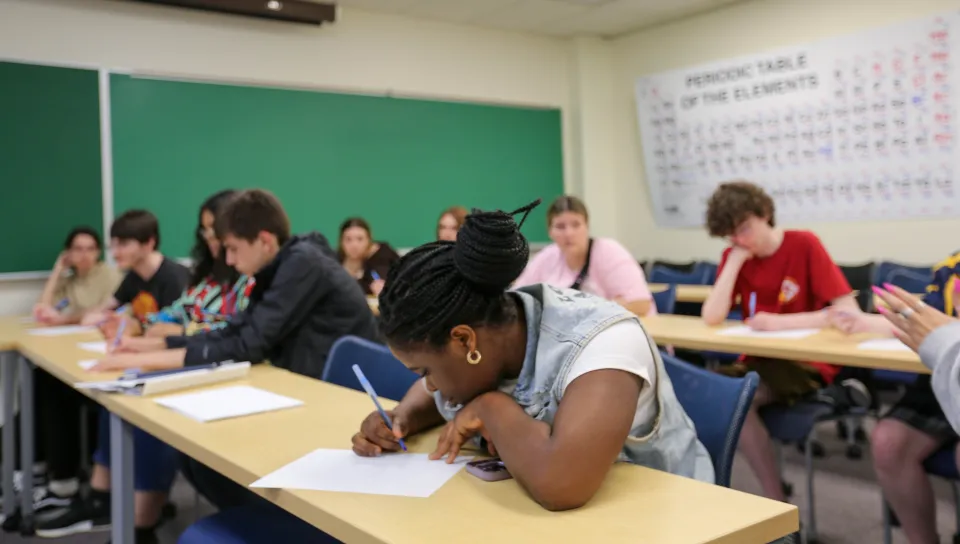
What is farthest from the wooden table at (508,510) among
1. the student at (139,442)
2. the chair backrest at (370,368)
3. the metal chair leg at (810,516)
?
the metal chair leg at (810,516)

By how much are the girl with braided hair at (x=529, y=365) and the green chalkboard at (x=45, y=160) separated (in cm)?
400

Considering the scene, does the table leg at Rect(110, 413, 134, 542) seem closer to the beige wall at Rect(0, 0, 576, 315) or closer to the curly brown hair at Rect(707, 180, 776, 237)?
the curly brown hair at Rect(707, 180, 776, 237)

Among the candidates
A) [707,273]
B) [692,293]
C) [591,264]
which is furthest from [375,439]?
[707,273]

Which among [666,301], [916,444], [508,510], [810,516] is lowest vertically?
[810,516]

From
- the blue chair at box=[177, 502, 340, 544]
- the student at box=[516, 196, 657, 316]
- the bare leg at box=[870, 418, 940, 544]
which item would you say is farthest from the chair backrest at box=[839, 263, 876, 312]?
the blue chair at box=[177, 502, 340, 544]

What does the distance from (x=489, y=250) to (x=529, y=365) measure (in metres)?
0.21

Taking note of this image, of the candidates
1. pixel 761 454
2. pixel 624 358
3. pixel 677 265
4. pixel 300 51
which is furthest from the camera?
pixel 677 265

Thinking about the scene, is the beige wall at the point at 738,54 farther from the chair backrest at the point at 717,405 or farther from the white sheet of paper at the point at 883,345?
the chair backrest at the point at 717,405

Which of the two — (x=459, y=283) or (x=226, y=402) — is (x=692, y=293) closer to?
(x=226, y=402)

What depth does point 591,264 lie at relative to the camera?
3.54 meters

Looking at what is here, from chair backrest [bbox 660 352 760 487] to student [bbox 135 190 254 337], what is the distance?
175 centimetres

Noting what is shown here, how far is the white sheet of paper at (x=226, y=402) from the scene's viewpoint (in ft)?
5.70

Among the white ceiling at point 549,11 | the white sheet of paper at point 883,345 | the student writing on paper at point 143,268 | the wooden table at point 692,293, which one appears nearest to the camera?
the white sheet of paper at point 883,345

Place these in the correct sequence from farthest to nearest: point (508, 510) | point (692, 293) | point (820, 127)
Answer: point (820, 127) → point (692, 293) → point (508, 510)
